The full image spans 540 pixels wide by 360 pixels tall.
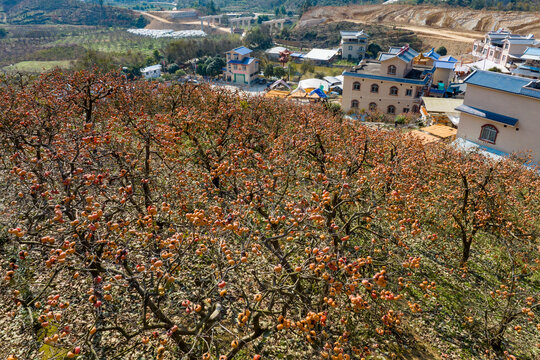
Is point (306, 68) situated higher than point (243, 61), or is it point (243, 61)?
point (243, 61)

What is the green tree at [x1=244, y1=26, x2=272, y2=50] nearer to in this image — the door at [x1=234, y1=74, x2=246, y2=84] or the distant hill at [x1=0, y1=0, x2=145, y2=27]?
the door at [x1=234, y1=74, x2=246, y2=84]

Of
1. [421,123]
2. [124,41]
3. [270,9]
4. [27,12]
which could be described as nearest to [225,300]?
[421,123]

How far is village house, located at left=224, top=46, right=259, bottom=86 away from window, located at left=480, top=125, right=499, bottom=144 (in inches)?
1758

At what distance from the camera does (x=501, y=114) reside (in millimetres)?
26781

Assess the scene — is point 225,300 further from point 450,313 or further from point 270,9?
point 270,9

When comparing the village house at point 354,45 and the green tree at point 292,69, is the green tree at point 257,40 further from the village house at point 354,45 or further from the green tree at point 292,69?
the village house at point 354,45

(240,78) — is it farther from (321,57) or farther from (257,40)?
(257,40)

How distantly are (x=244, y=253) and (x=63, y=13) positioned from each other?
150m

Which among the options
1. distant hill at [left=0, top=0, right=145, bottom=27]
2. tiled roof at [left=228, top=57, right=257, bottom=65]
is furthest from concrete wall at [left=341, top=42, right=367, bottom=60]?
distant hill at [left=0, top=0, right=145, bottom=27]

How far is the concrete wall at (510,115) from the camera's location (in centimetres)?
2548

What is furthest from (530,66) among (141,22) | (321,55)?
(141,22)

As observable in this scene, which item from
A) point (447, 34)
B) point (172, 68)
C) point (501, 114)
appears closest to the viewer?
point (501, 114)

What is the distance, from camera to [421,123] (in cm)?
3738

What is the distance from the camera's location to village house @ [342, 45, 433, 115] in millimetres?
39938
